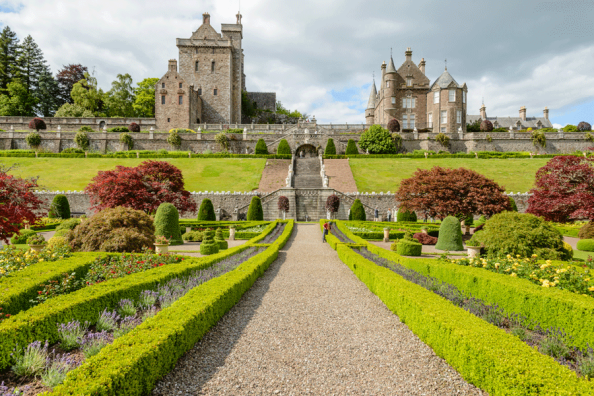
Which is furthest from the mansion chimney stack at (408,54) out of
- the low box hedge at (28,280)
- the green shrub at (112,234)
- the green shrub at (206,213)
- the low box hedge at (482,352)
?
the low box hedge at (28,280)

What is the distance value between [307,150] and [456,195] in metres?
36.4

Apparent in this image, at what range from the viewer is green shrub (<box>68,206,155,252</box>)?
11.6m

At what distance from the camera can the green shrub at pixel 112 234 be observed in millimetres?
11617

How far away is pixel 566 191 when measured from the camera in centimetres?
1656

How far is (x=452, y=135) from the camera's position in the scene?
4975cm

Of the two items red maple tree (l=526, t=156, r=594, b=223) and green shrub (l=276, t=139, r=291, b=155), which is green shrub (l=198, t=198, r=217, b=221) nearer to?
red maple tree (l=526, t=156, r=594, b=223)

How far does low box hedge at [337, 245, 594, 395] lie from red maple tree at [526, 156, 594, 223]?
48.7 feet

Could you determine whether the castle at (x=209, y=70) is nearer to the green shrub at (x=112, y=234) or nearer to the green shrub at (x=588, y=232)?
the green shrub at (x=112, y=234)

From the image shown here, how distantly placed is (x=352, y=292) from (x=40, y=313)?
616 centimetres

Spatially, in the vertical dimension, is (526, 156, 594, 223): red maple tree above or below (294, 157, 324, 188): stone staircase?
below

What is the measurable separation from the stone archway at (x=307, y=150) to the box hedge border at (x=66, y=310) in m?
43.9

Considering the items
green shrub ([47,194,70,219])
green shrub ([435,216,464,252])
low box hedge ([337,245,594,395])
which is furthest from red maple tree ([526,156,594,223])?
green shrub ([47,194,70,219])

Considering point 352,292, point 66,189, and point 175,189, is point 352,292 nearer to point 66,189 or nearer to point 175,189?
point 175,189

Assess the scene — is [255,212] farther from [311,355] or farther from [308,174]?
[311,355]
